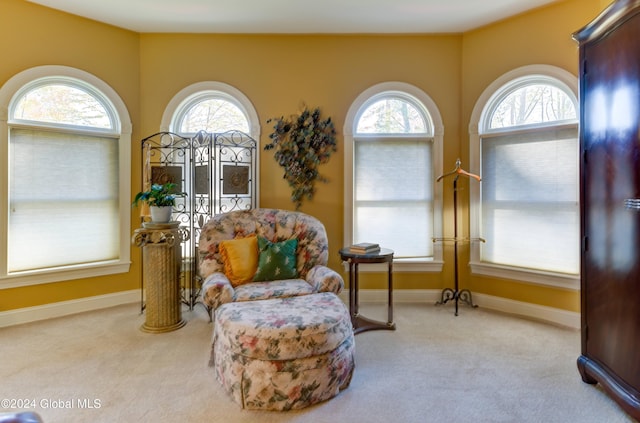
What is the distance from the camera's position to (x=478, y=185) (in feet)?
11.5

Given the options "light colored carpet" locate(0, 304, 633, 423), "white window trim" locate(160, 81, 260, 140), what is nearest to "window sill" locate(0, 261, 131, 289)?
"light colored carpet" locate(0, 304, 633, 423)

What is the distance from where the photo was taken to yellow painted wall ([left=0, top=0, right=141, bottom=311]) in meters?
3.02

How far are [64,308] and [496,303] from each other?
438 centimetres

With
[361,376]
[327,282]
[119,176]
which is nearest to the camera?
[361,376]

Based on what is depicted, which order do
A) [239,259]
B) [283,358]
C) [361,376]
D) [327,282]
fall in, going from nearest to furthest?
1. [283,358]
2. [361,376]
3. [327,282]
4. [239,259]

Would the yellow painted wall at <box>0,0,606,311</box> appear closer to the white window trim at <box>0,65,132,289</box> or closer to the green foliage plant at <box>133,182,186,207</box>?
the white window trim at <box>0,65,132,289</box>

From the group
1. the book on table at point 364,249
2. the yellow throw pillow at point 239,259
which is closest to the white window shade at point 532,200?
the book on table at point 364,249

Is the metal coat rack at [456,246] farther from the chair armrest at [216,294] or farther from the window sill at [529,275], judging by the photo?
the chair armrest at [216,294]

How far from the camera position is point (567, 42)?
3002 mm

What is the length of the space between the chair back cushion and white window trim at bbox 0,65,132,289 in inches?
53.2

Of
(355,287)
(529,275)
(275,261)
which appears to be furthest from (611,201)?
(275,261)

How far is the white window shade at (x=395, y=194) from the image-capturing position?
3693 millimetres

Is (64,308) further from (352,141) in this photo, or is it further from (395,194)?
(395,194)

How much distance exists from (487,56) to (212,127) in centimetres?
A: 307
